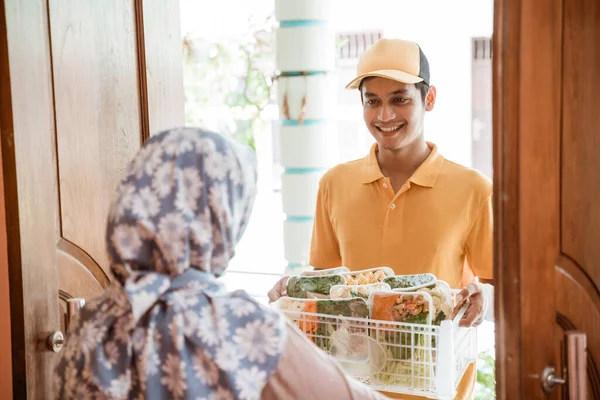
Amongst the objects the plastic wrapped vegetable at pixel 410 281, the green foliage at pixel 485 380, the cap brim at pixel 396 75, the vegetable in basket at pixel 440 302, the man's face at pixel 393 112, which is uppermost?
the cap brim at pixel 396 75

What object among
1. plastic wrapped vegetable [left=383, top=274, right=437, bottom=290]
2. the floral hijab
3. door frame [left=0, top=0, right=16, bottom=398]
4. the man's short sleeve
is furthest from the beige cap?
the floral hijab

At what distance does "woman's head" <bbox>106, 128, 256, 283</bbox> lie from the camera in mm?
1254

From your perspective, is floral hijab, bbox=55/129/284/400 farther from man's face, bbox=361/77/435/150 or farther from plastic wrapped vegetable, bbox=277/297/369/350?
man's face, bbox=361/77/435/150

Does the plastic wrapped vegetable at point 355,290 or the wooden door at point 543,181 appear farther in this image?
the plastic wrapped vegetable at point 355,290

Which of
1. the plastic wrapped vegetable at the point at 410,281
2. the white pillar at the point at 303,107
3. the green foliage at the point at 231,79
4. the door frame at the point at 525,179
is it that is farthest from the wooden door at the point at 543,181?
the green foliage at the point at 231,79

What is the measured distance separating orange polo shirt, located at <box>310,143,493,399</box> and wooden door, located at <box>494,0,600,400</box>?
25.8 inches

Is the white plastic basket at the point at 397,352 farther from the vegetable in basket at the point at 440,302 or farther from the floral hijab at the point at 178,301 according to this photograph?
the floral hijab at the point at 178,301

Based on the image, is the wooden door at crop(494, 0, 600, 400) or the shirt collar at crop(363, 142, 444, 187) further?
the shirt collar at crop(363, 142, 444, 187)

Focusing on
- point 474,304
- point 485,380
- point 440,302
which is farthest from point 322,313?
point 485,380

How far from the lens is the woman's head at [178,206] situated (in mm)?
1254

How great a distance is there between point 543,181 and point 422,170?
0.88 meters

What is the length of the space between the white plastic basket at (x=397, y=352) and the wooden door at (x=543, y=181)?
0.77 ft

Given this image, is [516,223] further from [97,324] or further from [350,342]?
[97,324]

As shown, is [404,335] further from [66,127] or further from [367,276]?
[66,127]
